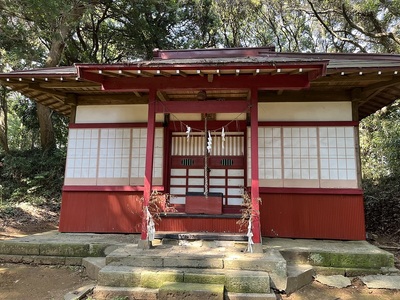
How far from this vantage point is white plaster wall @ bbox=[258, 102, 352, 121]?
5.99 m

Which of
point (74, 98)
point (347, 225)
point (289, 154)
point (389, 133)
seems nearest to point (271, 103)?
point (289, 154)

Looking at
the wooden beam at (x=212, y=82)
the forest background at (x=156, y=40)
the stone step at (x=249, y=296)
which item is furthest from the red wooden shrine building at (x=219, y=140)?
the forest background at (x=156, y=40)

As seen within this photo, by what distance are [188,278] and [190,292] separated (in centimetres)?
35

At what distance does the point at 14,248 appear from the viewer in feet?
16.8

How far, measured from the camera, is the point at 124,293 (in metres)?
3.68

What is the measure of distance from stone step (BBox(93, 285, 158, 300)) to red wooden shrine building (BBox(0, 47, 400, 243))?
1.52 m

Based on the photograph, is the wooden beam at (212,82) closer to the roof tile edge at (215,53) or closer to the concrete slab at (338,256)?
the roof tile edge at (215,53)

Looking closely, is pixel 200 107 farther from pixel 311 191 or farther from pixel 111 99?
pixel 311 191

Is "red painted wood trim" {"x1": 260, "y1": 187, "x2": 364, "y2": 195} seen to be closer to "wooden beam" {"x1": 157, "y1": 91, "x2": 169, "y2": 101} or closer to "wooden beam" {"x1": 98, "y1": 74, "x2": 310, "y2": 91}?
"wooden beam" {"x1": 98, "y1": 74, "x2": 310, "y2": 91}

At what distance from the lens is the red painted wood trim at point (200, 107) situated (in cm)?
508

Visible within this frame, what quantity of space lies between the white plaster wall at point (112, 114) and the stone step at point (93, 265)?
116 inches

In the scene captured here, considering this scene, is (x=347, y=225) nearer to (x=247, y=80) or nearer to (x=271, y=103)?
(x=271, y=103)

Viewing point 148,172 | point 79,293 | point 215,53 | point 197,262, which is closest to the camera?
point 79,293

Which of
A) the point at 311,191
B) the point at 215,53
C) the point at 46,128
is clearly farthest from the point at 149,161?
the point at 46,128
